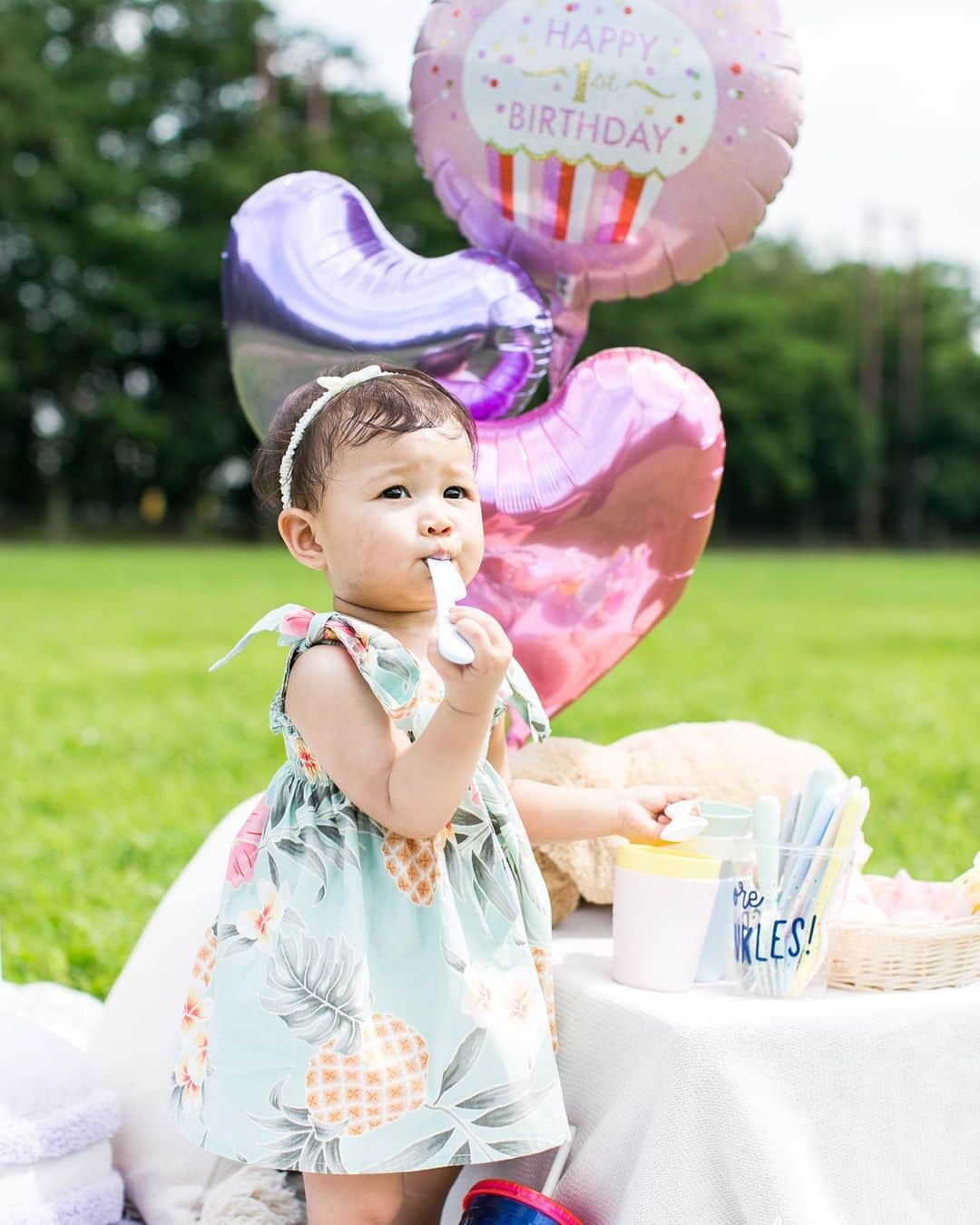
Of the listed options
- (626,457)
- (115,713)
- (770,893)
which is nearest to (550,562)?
(626,457)

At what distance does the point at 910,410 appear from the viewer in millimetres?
36781

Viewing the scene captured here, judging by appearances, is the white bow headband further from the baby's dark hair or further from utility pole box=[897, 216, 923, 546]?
utility pole box=[897, 216, 923, 546]

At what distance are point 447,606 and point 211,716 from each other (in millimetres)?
4528

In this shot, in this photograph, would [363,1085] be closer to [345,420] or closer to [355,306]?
[345,420]

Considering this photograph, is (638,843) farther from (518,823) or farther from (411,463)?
(411,463)

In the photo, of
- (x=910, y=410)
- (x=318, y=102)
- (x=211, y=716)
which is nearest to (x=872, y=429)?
(x=910, y=410)

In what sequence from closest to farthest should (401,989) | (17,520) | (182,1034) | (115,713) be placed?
(401,989) → (182,1034) → (115,713) → (17,520)

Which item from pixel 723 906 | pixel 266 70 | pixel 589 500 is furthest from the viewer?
pixel 266 70

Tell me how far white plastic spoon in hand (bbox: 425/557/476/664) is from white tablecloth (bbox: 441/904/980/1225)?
0.49 metres

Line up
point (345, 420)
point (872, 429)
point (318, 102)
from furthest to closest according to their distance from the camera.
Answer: point (872, 429) < point (318, 102) < point (345, 420)

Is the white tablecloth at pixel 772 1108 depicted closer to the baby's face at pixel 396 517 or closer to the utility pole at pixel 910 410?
the baby's face at pixel 396 517

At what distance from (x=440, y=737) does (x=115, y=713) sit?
4.73 metres

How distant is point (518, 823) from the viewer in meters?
1.79

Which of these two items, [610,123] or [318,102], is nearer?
[610,123]
